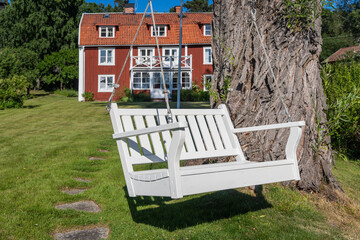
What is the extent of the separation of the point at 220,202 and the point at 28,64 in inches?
1101

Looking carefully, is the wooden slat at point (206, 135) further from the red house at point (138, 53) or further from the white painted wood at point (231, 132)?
the red house at point (138, 53)

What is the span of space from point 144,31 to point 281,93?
23944mm

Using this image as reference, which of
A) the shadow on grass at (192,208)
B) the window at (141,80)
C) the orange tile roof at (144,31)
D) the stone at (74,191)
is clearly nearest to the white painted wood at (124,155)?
the shadow on grass at (192,208)

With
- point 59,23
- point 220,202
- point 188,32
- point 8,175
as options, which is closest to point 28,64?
point 59,23

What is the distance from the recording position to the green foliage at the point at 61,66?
3095 cm

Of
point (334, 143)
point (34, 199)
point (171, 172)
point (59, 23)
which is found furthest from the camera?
point (59, 23)

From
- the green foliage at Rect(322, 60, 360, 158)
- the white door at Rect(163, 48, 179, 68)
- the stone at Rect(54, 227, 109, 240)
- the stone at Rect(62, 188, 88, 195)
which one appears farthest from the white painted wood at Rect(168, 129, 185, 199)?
the white door at Rect(163, 48, 179, 68)

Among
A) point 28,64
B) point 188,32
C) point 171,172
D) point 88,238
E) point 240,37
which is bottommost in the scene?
point 88,238

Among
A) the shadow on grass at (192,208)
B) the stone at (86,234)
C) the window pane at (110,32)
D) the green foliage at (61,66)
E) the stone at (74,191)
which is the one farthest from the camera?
the green foliage at (61,66)

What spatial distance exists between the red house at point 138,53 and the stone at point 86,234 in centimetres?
2307

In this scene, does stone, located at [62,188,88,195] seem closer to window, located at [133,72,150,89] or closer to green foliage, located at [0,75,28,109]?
green foliage, located at [0,75,28,109]

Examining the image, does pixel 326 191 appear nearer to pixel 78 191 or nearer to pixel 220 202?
pixel 220 202

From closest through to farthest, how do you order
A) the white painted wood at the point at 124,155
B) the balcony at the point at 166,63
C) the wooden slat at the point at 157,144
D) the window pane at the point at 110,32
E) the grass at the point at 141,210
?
the white painted wood at the point at 124,155
the grass at the point at 141,210
the wooden slat at the point at 157,144
the balcony at the point at 166,63
the window pane at the point at 110,32

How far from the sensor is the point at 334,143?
693 centimetres
